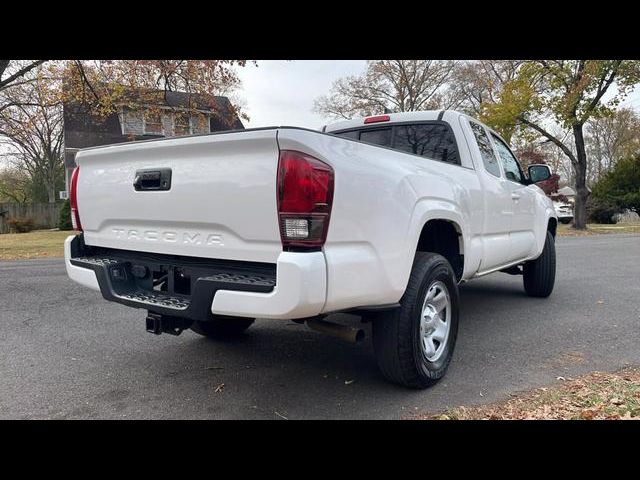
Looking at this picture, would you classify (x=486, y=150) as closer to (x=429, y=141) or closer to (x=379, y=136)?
(x=429, y=141)

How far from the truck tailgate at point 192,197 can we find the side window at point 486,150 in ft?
9.21

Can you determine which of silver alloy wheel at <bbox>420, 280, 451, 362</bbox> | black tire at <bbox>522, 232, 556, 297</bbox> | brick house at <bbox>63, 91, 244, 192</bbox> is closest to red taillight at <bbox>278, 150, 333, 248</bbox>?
silver alloy wheel at <bbox>420, 280, 451, 362</bbox>

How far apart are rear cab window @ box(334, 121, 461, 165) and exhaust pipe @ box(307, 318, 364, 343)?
6.44ft

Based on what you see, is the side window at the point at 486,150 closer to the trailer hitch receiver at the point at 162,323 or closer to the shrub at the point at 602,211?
the trailer hitch receiver at the point at 162,323

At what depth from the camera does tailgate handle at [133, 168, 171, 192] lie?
271 centimetres

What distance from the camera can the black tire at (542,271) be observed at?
19.2 ft

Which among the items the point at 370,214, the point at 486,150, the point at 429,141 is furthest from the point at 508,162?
the point at 370,214

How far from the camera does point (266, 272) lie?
248 centimetres

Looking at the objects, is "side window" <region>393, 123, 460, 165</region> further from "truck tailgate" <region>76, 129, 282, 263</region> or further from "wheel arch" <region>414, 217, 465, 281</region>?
"truck tailgate" <region>76, 129, 282, 263</region>

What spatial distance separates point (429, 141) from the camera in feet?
14.1

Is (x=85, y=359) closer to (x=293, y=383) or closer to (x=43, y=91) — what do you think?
(x=293, y=383)

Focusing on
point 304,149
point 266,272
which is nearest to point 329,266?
point 266,272

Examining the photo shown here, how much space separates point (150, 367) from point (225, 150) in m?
2.12

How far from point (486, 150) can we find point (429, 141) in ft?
2.29
